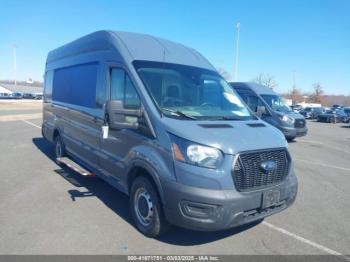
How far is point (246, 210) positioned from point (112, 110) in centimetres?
215

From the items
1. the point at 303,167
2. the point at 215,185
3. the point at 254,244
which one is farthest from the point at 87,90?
the point at 303,167

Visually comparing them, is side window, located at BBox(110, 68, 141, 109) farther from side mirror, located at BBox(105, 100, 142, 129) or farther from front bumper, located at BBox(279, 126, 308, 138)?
front bumper, located at BBox(279, 126, 308, 138)

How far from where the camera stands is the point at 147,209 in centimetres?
434

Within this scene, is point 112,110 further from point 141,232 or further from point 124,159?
point 141,232

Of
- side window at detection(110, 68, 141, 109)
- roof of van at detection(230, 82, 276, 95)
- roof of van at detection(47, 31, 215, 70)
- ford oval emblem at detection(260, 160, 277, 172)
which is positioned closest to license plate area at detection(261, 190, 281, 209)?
ford oval emblem at detection(260, 160, 277, 172)

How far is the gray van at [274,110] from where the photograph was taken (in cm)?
1412

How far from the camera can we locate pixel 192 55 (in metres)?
5.69

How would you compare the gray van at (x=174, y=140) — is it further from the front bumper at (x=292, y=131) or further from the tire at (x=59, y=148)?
the front bumper at (x=292, y=131)

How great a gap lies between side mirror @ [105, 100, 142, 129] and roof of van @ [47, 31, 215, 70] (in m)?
0.82

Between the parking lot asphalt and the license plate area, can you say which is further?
the parking lot asphalt

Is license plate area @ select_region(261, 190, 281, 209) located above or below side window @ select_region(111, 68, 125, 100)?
below

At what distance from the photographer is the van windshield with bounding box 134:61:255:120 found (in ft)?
14.7

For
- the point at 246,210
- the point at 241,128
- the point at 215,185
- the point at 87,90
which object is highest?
the point at 87,90

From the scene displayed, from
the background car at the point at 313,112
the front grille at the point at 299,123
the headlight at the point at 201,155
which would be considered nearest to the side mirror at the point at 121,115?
the headlight at the point at 201,155
